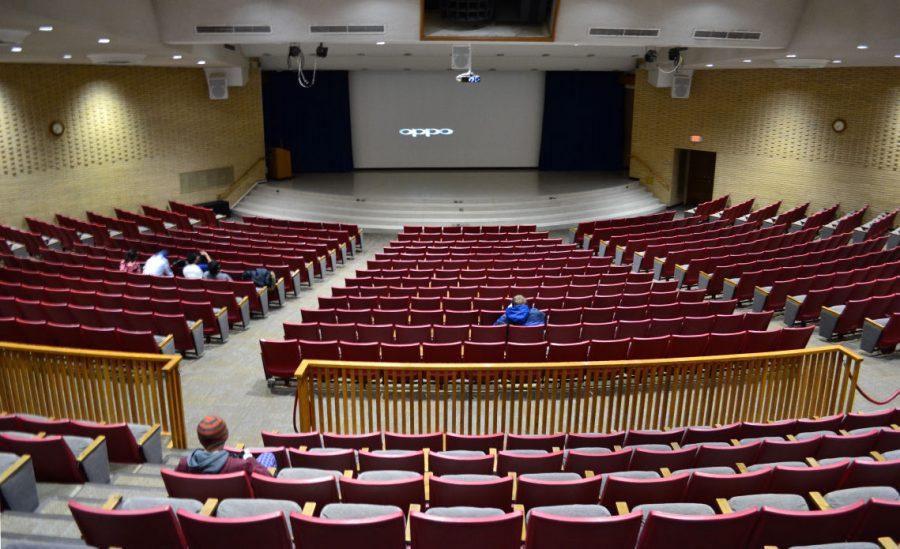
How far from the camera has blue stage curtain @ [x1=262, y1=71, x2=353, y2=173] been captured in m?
22.9

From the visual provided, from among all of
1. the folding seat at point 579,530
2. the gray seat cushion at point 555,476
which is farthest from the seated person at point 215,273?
the folding seat at point 579,530

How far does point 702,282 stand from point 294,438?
8.91 metres

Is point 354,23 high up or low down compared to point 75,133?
up

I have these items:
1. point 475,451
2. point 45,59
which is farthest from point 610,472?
point 45,59

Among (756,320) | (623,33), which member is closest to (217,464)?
(756,320)

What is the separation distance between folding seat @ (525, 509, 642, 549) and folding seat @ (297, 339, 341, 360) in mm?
4196

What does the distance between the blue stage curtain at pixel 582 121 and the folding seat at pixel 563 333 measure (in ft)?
56.1

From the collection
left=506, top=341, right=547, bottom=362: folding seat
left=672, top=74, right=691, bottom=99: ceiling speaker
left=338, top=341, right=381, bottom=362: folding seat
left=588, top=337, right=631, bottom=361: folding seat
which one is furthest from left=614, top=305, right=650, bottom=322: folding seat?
left=672, top=74, right=691, bottom=99: ceiling speaker

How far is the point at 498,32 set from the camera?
14.1 m

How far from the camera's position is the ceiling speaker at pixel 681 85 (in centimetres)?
1978

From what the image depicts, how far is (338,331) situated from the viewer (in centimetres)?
798

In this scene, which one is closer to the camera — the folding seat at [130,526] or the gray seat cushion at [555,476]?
the folding seat at [130,526]

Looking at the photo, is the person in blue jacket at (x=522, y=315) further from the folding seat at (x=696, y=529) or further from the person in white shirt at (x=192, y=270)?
the person in white shirt at (x=192, y=270)

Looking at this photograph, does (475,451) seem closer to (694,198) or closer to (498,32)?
(498,32)
